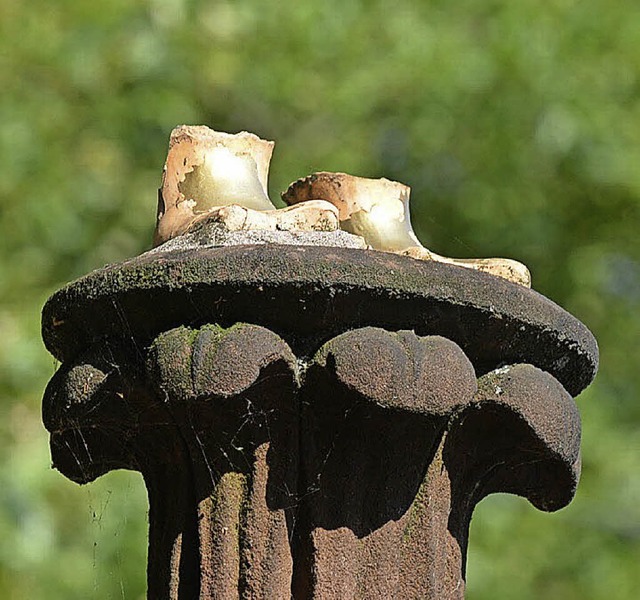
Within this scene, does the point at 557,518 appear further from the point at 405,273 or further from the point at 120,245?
the point at 405,273

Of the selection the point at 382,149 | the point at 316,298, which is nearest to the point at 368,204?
the point at 316,298

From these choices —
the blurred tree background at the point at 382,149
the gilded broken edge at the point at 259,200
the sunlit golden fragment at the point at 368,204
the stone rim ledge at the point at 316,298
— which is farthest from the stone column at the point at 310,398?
the blurred tree background at the point at 382,149

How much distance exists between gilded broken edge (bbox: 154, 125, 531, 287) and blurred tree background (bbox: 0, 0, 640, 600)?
1.20 metres

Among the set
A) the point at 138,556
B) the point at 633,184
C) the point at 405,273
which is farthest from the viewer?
the point at 633,184

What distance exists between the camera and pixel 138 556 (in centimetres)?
266

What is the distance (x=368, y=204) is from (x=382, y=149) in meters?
2.21

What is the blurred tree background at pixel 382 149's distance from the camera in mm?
2902

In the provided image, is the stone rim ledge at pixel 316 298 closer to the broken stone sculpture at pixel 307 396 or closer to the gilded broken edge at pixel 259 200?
the broken stone sculpture at pixel 307 396

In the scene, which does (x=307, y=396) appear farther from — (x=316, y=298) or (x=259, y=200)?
(x=259, y=200)

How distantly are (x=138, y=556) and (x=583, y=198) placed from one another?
172 cm

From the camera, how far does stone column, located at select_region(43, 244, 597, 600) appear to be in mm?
1232

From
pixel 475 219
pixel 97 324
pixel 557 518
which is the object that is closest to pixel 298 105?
pixel 475 219

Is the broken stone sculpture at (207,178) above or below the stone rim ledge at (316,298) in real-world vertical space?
above

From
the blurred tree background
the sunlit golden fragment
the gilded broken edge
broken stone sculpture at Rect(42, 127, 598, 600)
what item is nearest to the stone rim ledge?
broken stone sculpture at Rect(42, 127, 598, 600)
